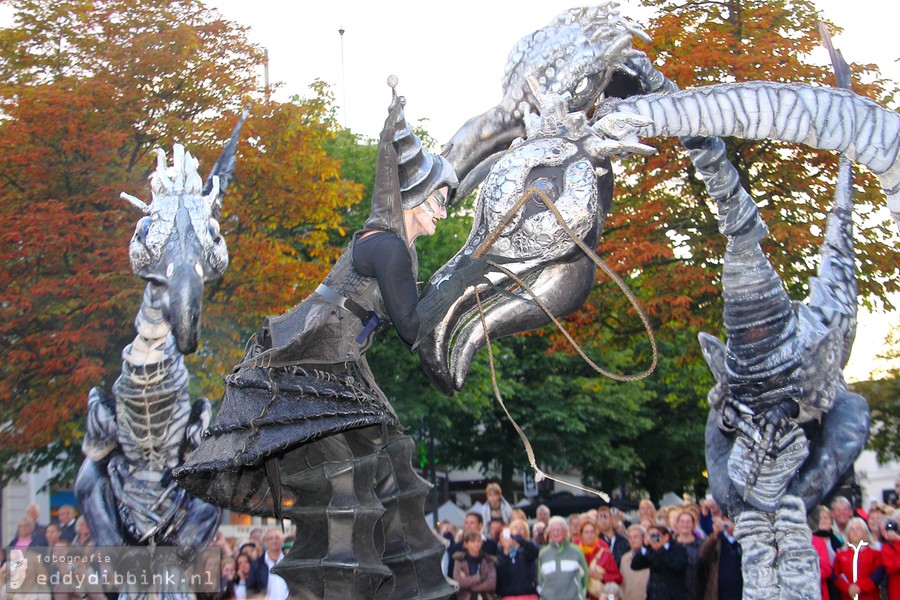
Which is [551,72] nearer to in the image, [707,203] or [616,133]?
[616,133]

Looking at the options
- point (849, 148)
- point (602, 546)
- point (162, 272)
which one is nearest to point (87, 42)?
point (162, 272)

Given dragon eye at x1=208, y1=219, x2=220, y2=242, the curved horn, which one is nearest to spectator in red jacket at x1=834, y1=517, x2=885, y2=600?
dragon eye at x1=208, y1=219, x2=220, y2=242

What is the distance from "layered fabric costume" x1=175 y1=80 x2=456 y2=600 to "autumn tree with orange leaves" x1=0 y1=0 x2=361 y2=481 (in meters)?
8.00

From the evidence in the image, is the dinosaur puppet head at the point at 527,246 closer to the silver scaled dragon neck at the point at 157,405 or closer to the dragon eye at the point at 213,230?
the silver scaled dragon neck at the point at 157,405

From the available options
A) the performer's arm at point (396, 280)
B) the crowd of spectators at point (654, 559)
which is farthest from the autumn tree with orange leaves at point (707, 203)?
the performer's arm at point (396, 280)

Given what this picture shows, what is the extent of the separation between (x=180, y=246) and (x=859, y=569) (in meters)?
5.17

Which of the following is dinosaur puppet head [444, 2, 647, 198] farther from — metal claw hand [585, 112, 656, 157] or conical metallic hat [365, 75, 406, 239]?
conical metallic hat [365, 75, 406, 239]

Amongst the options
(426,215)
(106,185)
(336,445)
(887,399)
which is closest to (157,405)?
(426,215)

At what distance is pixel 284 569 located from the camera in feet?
13.0

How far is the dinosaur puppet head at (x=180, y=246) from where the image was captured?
696 cm

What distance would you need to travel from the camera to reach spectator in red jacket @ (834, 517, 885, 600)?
25.9 feet

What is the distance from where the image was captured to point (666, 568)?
8375mm

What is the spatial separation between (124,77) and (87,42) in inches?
25.0

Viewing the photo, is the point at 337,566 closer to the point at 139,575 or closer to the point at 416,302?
the point at 416,302
